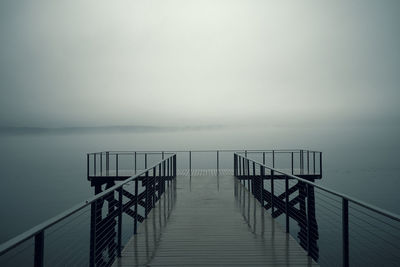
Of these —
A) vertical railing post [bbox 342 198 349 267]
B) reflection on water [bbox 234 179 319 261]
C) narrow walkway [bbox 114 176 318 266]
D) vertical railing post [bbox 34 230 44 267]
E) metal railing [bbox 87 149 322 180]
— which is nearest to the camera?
vertical railing post [bbox 34 230 44 267]

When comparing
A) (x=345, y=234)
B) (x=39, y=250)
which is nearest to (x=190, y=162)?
(x=345, y=234)

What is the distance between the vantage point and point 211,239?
401cm

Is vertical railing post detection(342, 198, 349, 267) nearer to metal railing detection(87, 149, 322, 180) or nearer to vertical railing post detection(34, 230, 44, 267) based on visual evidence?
vertical railing post detection(34, 230, 44, 267)

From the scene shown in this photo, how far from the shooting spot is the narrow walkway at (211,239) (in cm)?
327

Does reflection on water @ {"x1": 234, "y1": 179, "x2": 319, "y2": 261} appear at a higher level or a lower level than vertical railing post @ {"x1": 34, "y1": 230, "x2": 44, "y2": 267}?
lower

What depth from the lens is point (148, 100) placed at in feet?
278

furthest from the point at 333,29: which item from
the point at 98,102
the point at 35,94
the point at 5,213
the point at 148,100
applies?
the point at 35,94

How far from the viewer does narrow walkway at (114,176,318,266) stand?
10.7 feet

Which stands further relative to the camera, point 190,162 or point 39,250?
point 190,162

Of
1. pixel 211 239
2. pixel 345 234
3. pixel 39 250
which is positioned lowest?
pixel 211 239

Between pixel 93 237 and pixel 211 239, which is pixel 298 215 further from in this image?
pixel 93 237

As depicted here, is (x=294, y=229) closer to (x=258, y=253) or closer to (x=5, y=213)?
(x=258, y=253)

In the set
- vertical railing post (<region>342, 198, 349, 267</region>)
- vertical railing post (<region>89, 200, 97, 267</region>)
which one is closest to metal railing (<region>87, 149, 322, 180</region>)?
vertical railing post (<region>89, 200, 97, 267</region>)

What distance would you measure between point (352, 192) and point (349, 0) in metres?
22.3
